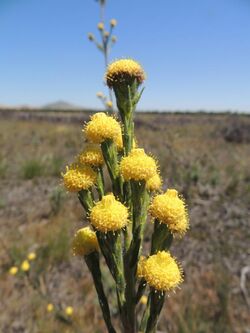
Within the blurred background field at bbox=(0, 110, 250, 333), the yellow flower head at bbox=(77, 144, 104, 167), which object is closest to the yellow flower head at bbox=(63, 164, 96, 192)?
the yellow flower head at bbox=(77, 144, 104, 167)

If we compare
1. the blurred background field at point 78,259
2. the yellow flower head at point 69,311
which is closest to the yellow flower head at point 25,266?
the blurred background field at point 78,259

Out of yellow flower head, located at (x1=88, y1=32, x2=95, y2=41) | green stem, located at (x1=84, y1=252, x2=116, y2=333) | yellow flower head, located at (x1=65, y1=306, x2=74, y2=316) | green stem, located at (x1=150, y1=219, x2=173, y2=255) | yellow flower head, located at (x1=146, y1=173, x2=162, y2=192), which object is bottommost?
yellow flower head, located at (x1=65, y1=306, x2=74, y2=316)

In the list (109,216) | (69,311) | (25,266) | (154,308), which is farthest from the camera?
(25,266)

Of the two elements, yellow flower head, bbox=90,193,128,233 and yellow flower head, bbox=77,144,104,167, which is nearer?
yellow flower head, bbox=90,193,128,233

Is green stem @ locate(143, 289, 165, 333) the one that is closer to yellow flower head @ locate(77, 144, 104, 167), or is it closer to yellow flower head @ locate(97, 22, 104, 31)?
yellow flower head @ locate(77, 144, 104, 167)

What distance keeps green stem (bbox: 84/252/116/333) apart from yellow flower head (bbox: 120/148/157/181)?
18.1 inches

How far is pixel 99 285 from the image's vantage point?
162cm

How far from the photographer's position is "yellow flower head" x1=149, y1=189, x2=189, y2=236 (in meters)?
1.46

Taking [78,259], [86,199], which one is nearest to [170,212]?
[86,199]

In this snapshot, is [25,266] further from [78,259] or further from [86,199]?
[86,199]

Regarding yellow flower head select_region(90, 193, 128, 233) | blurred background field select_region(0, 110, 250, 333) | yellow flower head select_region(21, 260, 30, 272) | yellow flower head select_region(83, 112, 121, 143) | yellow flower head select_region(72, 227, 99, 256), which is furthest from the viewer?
yellow flower head select_region(21, 260, 30, 272)

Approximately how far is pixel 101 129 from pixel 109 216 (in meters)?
0.35

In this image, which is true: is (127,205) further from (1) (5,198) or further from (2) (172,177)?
(2) (172,177)

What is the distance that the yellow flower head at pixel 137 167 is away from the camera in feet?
4.58
